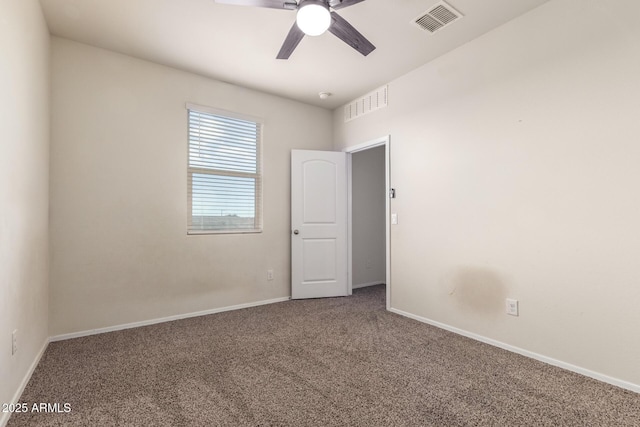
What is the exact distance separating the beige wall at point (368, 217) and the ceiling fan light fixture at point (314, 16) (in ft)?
9.96

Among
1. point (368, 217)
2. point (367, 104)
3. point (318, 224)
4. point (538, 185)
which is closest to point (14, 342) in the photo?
point (318, 224)

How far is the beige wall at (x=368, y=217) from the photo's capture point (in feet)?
16.1

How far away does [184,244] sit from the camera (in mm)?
3410

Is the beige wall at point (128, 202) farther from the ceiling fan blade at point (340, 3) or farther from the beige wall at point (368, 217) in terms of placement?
the ceiling fan blade at point (340, 3)

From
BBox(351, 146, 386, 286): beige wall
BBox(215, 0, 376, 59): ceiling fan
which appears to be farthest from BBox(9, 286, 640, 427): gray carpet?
BBox(215, 0, 376, 59): ceiling fan

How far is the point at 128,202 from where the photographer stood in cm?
309

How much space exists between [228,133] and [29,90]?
1866 mm

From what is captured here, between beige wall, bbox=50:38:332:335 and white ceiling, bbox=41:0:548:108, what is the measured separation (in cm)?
29

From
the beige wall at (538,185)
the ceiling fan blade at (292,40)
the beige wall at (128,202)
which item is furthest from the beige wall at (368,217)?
the ceiling fan blade at (292,40)

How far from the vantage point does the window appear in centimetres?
354

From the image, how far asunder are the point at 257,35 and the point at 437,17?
1.49 m

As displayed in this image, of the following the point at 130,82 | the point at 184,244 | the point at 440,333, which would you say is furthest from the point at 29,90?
the point at 440,333

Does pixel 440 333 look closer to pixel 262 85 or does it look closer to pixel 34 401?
pixel 34 401

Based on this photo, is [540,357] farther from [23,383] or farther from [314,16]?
[23,383]
